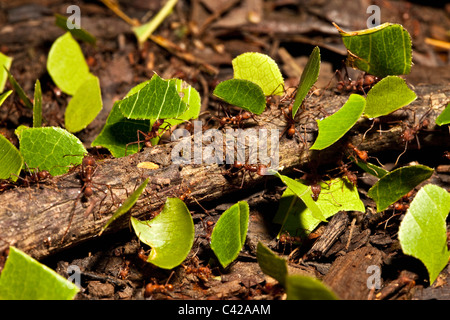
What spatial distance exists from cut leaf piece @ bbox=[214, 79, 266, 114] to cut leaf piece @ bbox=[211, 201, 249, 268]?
462 mm

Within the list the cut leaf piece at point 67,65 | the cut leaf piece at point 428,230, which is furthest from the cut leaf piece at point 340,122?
the cut leaf piece at point 67,65

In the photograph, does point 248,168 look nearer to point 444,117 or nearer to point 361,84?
point 361,84

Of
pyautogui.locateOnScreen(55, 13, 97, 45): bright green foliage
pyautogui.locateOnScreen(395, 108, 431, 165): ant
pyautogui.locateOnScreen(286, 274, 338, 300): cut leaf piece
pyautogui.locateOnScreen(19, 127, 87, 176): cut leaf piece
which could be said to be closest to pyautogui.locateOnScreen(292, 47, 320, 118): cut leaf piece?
pyautogui.locateOnScreen(395, 108, 431, 165): ant

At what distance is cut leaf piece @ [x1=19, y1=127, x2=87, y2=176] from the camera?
65.4 inches

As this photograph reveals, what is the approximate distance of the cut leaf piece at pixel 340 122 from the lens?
155 cm

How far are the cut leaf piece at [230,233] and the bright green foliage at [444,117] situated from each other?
921 mm

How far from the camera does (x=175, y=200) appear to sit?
61.7 inches

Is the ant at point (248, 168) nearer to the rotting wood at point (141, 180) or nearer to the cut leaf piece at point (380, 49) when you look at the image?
→ the rotting wood at point (141, 180)

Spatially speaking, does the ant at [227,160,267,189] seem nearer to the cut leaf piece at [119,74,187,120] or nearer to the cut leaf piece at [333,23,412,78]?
the cut leaf piece at [119,74,187,120]

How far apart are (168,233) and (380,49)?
45.4 inches

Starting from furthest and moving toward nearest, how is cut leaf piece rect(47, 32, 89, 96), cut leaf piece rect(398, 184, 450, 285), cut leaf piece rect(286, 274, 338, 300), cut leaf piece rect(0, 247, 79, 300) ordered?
1. cut leaf piece rect(47, 32, 89, 96)
2. cut leaf piece rect(398, 184, 450, 285)
3. cut leaf piece rect(0, 247, 79, 300)
4. cut leaf piece rect(286, 274, 338, 300)

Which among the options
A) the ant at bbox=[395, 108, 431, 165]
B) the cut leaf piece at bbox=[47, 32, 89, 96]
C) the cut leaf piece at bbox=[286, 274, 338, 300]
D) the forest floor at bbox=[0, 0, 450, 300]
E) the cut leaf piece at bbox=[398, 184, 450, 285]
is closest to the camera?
the cut leaf piece at bbox=[286, 274, 338, 300]

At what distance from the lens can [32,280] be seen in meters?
1.32

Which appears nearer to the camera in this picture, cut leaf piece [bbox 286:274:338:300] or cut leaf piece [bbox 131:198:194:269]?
cut leaf piece [bbox 286:274:338:300]
